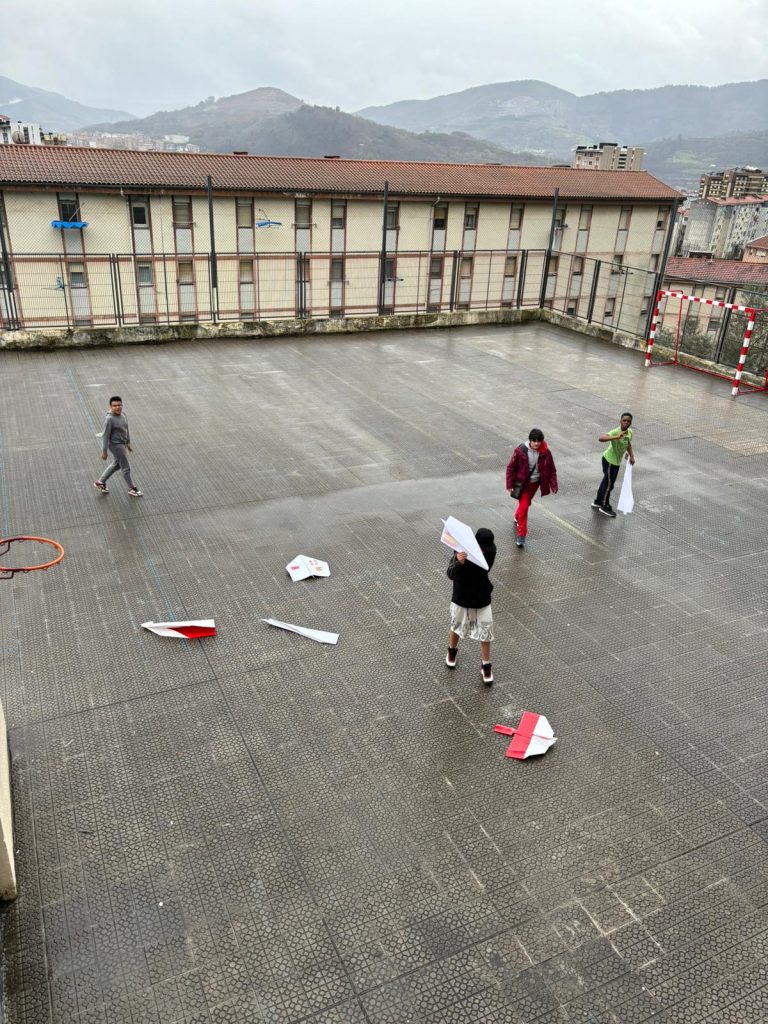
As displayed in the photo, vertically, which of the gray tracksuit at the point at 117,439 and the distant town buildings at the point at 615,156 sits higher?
the distant town buildings at the point at 615,156

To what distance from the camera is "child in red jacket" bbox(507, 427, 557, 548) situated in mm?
8469

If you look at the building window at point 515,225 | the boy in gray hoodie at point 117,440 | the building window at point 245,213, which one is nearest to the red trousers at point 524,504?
the boy in gray hoodie at point 117,440

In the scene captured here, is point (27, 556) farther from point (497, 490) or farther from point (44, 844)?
point (497, 490)

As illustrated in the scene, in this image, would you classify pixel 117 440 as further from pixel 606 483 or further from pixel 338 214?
A: pixel 338 214

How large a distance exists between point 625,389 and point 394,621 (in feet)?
33.3

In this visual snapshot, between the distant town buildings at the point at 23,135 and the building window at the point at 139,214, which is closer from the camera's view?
the building window at the point at 139,214

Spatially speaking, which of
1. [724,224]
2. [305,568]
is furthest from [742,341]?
[724,224]

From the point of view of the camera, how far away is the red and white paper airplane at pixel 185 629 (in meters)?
6.86

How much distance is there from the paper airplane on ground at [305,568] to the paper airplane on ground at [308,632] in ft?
2.72

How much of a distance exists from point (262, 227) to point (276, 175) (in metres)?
2.74

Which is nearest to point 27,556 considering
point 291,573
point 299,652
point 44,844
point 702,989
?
point 291,573

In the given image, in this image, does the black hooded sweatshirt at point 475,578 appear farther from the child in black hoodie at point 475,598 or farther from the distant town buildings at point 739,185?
the distant town buildings at point 739,185

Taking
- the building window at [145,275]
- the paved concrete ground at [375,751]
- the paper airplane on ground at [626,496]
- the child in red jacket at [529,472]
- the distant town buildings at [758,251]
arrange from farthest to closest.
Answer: the distant town buildings at [758,251], the building window at [145,275], the paper airplane on ground at [626,496], the child in red jacket at [529,472], the paved concrete ground at [375,751]

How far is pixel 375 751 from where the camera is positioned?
5.64 meters
